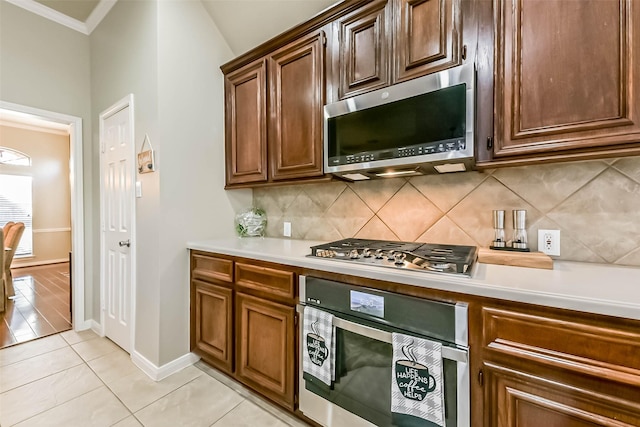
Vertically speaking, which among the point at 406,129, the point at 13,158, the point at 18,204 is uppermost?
the point at 13,158

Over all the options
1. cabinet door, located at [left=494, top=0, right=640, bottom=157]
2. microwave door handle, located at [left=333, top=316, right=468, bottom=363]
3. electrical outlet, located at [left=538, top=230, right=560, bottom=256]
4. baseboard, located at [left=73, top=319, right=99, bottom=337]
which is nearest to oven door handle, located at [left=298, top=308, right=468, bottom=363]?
microwave door handle, located at [left=333, top=316, right=468, bottom=363]

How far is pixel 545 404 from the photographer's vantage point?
0.85 metres

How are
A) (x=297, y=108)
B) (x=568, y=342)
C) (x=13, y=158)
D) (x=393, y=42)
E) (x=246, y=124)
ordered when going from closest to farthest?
(x=568, y=342) → (x=393, y=42) → (x=297, y=108) → (x=246, y=124) → (x=13, y=158)

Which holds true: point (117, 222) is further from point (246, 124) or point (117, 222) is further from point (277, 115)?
point (277, 115)

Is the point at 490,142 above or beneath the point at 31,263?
above

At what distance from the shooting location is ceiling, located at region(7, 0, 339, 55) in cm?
196

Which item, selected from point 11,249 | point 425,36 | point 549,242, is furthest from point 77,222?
point 549,242

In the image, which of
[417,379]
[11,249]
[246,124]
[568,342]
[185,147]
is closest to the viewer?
[568,342]

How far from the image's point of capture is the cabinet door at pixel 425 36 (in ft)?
4.17

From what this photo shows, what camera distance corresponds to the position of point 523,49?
1141mm

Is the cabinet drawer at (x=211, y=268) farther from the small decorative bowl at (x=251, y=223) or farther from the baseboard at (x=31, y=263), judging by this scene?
the baseboard at (x=31, y=263)

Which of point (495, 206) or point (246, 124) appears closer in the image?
point (495, 206)

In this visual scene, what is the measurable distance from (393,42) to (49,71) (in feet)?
10.5

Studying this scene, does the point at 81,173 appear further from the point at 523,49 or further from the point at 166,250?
the point at 523,49
